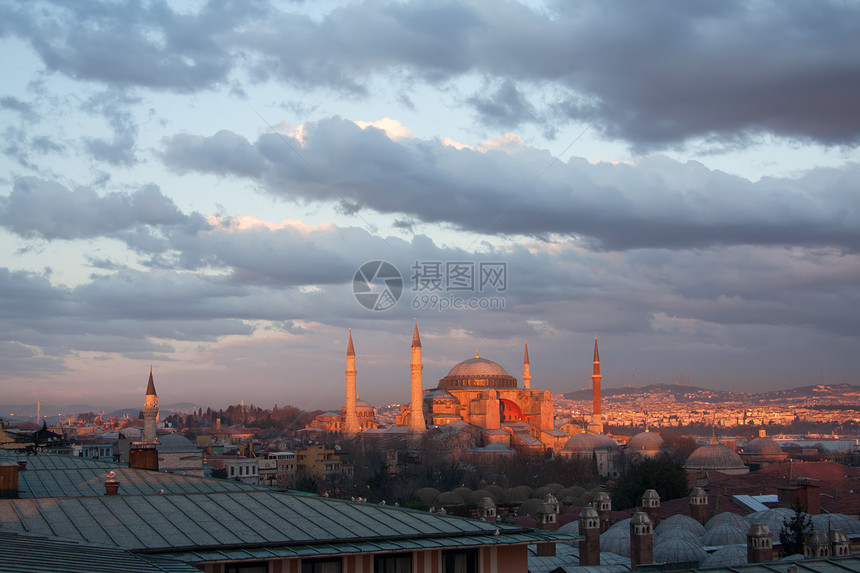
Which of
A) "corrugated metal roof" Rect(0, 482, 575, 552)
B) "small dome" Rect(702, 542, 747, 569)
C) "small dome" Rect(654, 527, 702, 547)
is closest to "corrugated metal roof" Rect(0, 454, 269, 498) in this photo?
"corrugated metal roof" Rect(0, 482, 575, 552)

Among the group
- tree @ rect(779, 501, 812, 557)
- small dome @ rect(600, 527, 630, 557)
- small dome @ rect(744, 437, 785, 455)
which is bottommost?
small dome @ rect(744, 437, 785, 455)

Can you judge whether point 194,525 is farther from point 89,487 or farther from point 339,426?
point 339,426

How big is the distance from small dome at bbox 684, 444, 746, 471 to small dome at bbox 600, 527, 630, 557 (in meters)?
27.0

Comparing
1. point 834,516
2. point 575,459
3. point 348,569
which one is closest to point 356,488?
point 575,459

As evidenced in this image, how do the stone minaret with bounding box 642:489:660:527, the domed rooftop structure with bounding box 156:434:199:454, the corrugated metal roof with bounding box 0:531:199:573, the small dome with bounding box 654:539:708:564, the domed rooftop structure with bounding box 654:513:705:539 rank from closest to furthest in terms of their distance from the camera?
the corrugated metal roof with bounding box 0:531:199:573 < the small dome with bounding box 654:539:708:564 < the domed rooftop structure with bounding box 654:513:705:539 < the stone minaret with bounding box 642:489:660:527 < the domed rooftop structure with bounding box 156:434:199:454

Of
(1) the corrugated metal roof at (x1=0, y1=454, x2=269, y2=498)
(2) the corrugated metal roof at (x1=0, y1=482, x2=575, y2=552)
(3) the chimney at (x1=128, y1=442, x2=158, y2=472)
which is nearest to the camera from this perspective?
(2) the corrugated metal roof at (x1=0, y1=482, x2=575, y2=552)

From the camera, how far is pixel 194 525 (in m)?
9.05

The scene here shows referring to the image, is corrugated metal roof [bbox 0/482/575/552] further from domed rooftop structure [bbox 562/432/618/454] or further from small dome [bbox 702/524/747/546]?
domed rooftop structure [bbox 562/432/618/454]

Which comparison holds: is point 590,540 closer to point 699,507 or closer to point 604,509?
point 604,509

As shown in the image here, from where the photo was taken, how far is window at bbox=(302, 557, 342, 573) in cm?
898

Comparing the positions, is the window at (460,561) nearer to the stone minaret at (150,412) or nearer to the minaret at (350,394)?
the stone minaret at (150,412)

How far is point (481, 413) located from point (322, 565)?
60.9 meters

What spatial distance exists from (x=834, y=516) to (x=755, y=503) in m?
5.62

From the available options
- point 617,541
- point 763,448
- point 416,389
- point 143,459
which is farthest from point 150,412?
point 763,448
